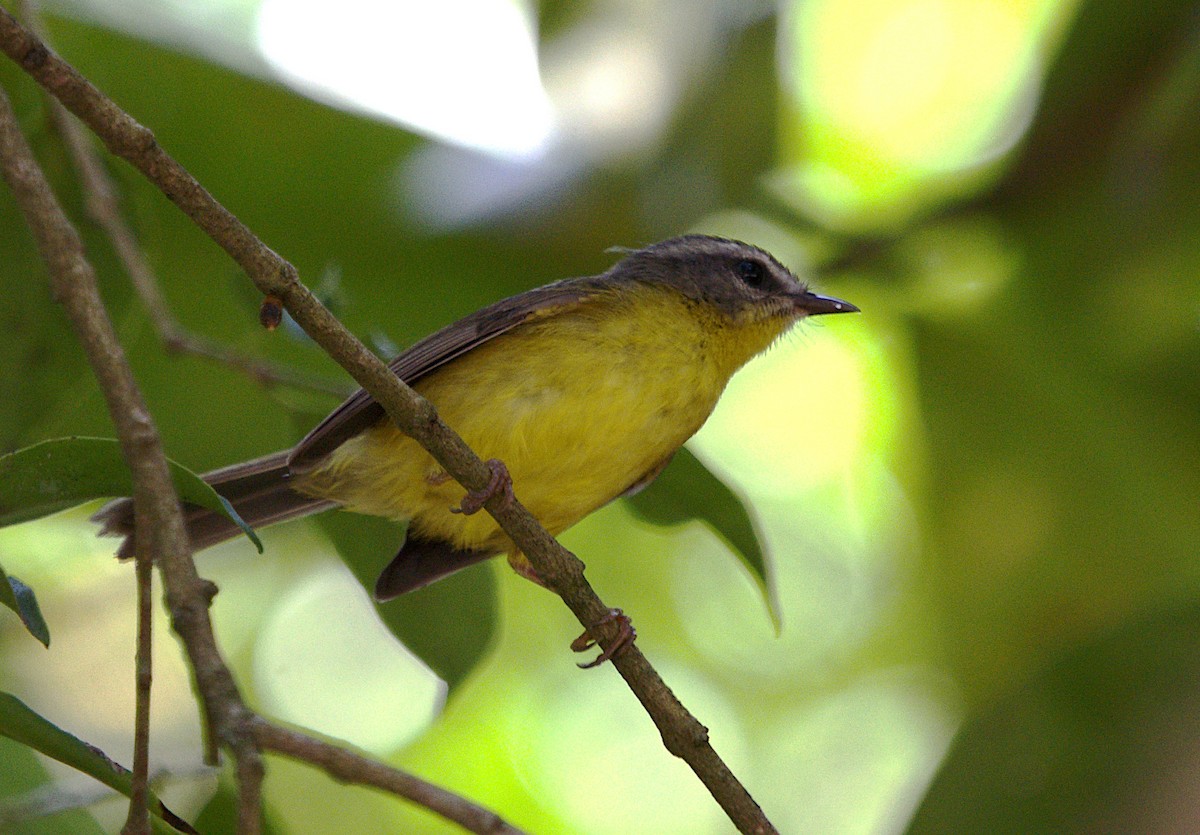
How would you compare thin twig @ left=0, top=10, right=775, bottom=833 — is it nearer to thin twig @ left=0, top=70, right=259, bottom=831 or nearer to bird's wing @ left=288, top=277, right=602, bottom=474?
thin twig @ left=0, top=70, right=259, bottom=831

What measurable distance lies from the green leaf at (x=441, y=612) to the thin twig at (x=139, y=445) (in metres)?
1.26

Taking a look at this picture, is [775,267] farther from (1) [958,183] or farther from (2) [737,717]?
(2) [737,717]

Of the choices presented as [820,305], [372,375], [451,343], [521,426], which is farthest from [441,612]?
[820,305]

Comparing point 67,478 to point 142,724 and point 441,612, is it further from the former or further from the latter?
point 441,612

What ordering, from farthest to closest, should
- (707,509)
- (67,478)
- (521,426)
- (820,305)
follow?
(820,305) → (521,426) → (707,509) → (67,478)

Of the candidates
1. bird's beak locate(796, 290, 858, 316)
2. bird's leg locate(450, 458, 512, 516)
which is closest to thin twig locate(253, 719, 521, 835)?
bird's leg locate(450, 458, 512, 516)

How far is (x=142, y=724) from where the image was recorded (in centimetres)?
199

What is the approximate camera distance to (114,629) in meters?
5.37

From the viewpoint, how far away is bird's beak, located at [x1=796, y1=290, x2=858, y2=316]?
14.9ft

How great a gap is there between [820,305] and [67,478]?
110 inches

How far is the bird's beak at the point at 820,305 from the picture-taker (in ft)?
14.9

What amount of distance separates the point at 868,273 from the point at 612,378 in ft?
5.63

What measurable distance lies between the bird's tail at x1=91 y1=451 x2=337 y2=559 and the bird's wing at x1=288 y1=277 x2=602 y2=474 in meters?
0.13

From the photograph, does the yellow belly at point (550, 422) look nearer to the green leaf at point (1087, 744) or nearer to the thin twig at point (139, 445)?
the green leaf at point (1087, 744)
